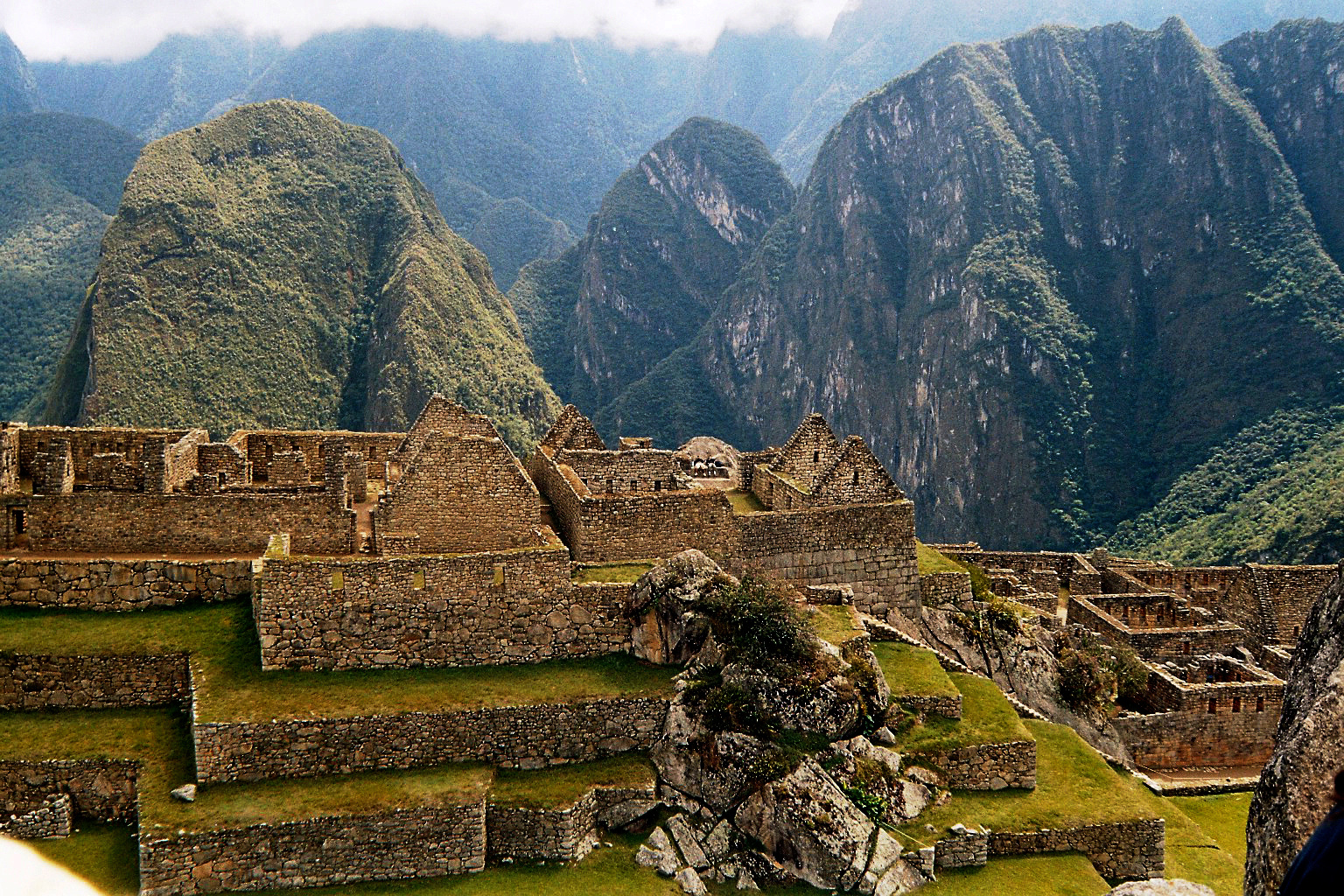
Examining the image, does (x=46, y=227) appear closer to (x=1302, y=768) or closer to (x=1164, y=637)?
(x=1164, y=637)

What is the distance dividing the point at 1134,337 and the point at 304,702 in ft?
608

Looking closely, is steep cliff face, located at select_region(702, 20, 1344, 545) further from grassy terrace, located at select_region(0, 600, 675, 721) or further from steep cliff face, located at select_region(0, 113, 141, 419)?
grassy terrace, located at select_region(0, 600, 675, 721)

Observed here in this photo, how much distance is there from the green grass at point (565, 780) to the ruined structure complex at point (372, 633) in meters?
0.07

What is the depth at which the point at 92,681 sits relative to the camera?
43.7 feet

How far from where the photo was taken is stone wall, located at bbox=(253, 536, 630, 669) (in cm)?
1349

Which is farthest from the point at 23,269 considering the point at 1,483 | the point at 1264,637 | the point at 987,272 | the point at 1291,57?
the point at 1291,57

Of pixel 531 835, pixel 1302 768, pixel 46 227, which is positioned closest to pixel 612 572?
pixel 531 835

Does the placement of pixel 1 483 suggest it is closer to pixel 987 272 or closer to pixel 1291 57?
pixel 987 272

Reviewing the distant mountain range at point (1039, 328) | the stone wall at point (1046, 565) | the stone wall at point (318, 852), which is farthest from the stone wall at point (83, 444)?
the distant mountain range at point (1039, 328)

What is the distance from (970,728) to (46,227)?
151715 millimetres

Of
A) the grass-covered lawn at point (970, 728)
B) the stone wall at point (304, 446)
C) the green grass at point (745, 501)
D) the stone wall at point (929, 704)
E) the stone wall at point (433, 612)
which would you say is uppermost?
the stone wall at point (304, 446)

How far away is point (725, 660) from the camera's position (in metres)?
13.6

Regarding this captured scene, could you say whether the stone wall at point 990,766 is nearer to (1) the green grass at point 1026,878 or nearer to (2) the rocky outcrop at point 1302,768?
(1) the green grass at point 1026,878

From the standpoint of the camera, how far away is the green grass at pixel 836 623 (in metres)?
15.1
